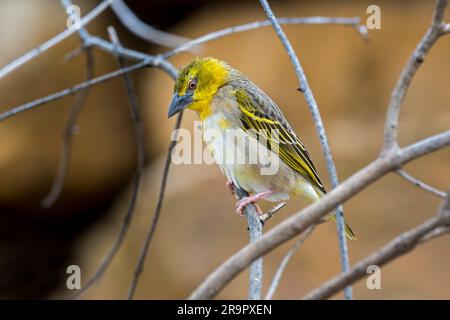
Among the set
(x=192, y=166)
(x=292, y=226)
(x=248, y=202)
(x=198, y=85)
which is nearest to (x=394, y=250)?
(x=292, y=226)

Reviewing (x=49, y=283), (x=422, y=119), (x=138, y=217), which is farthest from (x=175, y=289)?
(x=422, y=119)

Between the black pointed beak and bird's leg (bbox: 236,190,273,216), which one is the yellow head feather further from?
bird's leg (bbox: 236,190,273,216)

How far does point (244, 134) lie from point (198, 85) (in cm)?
26

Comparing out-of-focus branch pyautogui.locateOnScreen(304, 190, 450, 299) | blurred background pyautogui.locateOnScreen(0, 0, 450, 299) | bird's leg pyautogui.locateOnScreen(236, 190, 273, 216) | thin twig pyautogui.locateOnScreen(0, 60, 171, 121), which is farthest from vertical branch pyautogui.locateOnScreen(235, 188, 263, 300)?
blurred background pyautogui.locateOnScreen(0, 0, 450, 299)

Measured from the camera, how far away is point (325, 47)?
4500mm

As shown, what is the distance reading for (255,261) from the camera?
49.8 inches

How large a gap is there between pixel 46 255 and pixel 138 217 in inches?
39.2

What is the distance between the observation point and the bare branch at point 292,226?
1.02 meters

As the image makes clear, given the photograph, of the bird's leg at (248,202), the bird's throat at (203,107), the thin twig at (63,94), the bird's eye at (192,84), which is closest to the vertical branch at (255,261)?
the bird's leg at (248,202)

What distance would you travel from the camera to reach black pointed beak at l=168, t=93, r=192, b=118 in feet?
8.33

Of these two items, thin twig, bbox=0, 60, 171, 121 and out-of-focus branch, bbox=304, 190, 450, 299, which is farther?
thin twig, bbox=0, 60, 171, 121

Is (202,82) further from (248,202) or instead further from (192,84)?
(248,202)

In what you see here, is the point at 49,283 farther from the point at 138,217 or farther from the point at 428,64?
the point at 428,64

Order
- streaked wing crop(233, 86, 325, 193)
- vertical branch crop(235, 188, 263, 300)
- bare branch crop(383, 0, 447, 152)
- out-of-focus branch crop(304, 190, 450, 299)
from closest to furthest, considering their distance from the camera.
→ out-of-focus branch crop(304, 190, 450, 299) → bare branch crop(383, 0, 447, 152) → vertical branch crop(235, 188, 263, 300) → streaked wing crop(233, 86, 325, 193)
